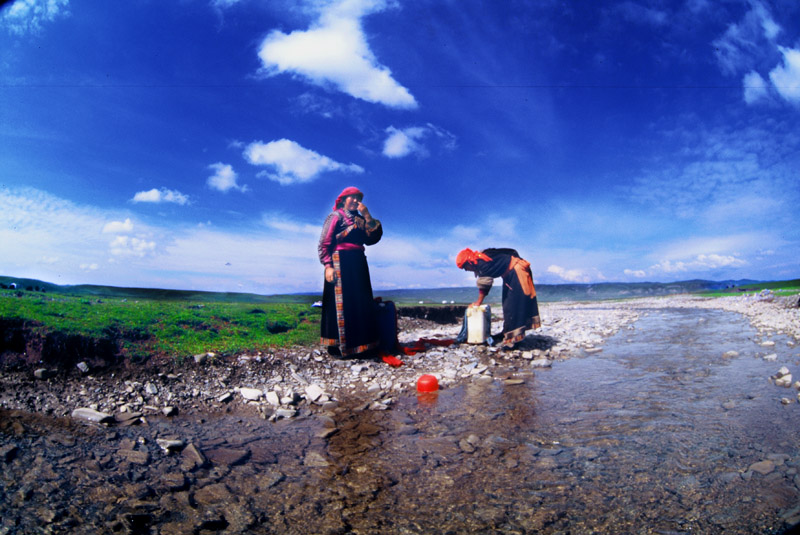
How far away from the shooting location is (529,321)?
9031 mm

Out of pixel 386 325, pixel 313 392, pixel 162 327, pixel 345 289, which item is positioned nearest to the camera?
pixel 313 392

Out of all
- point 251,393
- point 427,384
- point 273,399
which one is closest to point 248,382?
point 251,393

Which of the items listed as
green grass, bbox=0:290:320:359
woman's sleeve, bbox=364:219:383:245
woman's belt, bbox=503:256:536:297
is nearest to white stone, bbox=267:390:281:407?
green grass, bbox=0:290:320:359

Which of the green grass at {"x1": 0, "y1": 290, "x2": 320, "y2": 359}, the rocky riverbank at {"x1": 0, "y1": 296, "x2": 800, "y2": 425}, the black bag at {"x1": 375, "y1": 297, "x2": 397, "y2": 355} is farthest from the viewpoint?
the black bag at {"x1": 375, "y1": 297, "x2": 397, "y2": 355}

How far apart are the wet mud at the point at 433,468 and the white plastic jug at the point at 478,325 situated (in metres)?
3.86

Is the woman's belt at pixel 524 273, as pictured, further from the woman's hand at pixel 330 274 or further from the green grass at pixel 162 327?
the green grass at pixel 162 327

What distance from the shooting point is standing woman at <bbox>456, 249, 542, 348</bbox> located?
899 cm

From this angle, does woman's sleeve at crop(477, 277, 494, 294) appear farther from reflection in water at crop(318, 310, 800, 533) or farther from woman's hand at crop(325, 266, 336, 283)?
woman's hand at crop(325, 266, 336, 283)

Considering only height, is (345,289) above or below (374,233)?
below

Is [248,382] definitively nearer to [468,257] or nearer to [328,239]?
[328,239]

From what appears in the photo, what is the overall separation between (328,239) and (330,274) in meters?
0.72

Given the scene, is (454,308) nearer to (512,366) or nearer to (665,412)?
(512,366)

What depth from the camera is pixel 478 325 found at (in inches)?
367

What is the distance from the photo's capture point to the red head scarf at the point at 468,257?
9203 millimetres
